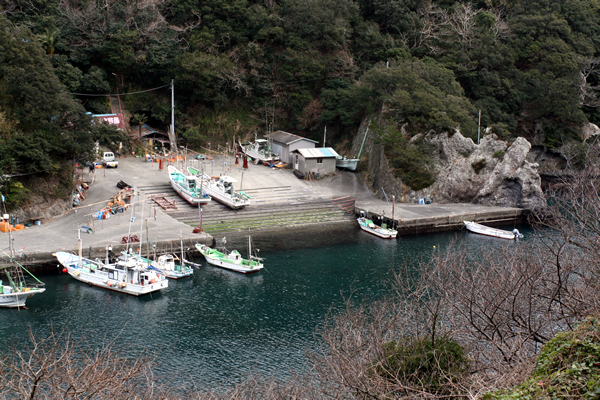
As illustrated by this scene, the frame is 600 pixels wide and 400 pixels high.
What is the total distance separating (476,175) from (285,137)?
1956cm

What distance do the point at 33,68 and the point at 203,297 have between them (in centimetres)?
2324

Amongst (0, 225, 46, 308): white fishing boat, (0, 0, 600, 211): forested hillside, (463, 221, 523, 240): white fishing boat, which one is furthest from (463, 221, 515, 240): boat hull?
(0, 225, 46, 308): white fishing boat

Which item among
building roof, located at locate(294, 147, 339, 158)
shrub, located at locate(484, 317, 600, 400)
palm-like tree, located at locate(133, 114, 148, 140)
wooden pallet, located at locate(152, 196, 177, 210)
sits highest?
palm-like tree, located at locate(133, 114, 148, 140)

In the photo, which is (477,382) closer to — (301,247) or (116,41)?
(301,247)

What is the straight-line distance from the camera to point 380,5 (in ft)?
246

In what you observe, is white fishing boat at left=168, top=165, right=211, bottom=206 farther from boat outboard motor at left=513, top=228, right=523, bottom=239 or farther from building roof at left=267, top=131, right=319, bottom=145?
boat outboard motor at left=513, top=228, right=523, bottom=239

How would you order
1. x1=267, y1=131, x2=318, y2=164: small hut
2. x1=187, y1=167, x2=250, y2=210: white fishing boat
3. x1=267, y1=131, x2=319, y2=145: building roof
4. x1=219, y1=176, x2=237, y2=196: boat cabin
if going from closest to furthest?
x1=187, y1=167, x2=250, y2=210: white fishing boat, x1=219, y1=176, x2=237, y2=196: boat cabin, x1=267, y1=131, x2=318, y2=164: small hut, x1=267, y1=131, x2=319, y2=145: building roof

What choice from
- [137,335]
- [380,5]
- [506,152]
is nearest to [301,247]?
[137,335]

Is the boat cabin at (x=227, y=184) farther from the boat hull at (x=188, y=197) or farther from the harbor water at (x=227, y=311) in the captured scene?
the harbor water at (x=227, y=311)

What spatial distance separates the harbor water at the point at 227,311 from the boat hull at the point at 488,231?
636 cm

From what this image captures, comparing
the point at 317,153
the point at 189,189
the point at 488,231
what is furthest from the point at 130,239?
the point at 488,231

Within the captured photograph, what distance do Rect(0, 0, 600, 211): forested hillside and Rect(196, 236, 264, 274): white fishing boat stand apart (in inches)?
993

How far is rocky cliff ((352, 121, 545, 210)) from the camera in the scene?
56.8m

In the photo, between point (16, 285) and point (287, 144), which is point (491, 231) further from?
point (16, 285)
